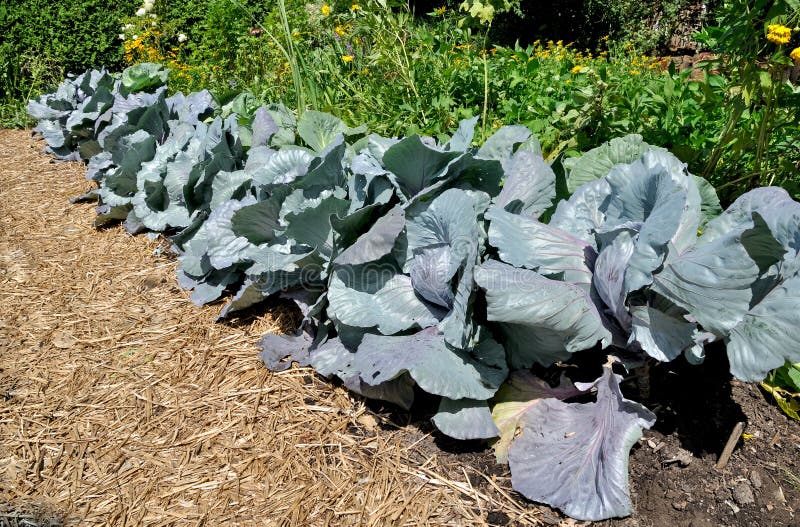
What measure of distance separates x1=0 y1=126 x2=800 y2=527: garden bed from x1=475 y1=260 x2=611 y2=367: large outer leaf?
0.44 meters

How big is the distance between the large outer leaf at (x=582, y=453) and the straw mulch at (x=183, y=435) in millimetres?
96

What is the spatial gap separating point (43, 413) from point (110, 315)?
2.30 feet

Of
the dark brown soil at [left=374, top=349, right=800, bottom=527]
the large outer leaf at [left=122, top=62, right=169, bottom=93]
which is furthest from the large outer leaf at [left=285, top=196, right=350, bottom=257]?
the large outer leaf at [left=122, top=62, right=169, bottom=93]

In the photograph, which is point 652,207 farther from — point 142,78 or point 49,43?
point 49,43

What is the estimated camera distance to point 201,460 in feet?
6.24

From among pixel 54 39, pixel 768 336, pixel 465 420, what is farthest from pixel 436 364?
pixel 54 39

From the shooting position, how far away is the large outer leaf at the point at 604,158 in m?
1.94

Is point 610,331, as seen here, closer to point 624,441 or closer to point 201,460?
point 624,441

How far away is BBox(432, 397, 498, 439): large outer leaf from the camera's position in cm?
172

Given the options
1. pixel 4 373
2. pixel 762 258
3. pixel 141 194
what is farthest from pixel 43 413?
pixel 762 258

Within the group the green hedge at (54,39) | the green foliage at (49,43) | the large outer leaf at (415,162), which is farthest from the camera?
the green hedge at (54,39)

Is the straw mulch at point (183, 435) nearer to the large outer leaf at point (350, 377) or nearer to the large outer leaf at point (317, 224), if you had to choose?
the large outer leaf at point (350, 377)

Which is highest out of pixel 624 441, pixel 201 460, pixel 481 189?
pixel 481 189

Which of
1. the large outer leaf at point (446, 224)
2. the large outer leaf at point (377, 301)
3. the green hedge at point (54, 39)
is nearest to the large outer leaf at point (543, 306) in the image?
the large outer leaf at point (446, 224)
